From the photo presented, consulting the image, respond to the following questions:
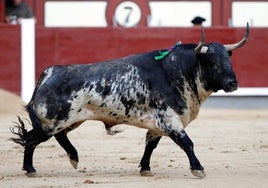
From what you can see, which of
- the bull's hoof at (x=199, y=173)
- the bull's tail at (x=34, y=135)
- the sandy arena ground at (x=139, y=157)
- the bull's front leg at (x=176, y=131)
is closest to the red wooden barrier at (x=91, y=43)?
the sandy arena ground at (x=139, y=157)

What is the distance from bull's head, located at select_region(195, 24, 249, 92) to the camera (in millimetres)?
7438

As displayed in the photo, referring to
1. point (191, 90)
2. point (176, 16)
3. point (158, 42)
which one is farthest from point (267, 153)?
point (176, 16)

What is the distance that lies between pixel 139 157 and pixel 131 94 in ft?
4.44

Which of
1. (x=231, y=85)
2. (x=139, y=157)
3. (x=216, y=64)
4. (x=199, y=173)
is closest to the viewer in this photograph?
(x=199, y=173)

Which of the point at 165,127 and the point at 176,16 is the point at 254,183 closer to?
the point at 165,127

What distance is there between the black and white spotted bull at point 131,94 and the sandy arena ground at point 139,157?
0.97 ft

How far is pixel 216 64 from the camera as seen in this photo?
7500 mm

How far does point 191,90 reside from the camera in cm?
757

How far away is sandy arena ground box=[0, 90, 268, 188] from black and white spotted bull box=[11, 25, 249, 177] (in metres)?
0.30

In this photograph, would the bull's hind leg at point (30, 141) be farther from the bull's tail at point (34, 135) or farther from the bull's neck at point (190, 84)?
the bull's neck at point (190, 84)

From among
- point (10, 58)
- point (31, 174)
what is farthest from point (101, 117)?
point (10, 58)

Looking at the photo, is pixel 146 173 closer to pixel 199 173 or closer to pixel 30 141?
pixel 199 173

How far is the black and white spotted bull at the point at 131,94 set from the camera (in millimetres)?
7488

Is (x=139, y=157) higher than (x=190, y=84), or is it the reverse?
(x=190, y=84)
